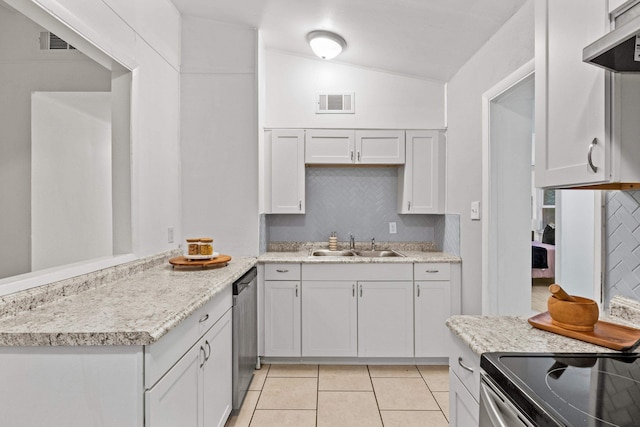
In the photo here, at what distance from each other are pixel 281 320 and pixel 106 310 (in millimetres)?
1789

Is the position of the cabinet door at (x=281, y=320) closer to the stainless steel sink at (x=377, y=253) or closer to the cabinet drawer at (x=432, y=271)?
the stainless steel sink at (x=377, y=253)

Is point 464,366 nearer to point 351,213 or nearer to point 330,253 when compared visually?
point 330,253

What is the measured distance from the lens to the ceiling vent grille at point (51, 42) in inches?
90.1

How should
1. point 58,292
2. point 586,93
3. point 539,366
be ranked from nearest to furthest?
1. point 539,366
2. point 586,93
3. point 58,292

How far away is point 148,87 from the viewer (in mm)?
2369

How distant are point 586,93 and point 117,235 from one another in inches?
92.9

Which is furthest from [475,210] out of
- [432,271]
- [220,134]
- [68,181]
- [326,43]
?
[68,181]

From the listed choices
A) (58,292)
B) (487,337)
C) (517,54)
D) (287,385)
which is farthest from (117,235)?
(517,54)

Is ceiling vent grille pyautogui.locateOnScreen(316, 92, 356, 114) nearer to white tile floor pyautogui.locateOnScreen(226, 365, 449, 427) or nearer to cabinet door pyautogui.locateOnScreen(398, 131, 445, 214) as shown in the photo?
cabinet door pyautogui.locateOnScreen(398, 131, 445, 214)

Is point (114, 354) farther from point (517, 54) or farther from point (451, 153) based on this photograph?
point (451, 153)

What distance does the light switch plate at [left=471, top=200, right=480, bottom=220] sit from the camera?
262 cm

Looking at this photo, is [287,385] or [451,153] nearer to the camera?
[287,385]

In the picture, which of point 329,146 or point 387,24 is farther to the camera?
point 329,146

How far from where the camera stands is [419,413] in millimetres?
2352
